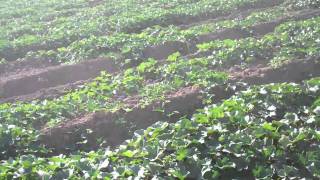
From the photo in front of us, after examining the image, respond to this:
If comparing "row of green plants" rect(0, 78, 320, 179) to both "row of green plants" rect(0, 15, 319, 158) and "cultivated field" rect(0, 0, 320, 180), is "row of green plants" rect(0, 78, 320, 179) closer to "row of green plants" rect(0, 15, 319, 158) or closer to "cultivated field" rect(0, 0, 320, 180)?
"cultivated field" rect(0, 0, 320, 180)

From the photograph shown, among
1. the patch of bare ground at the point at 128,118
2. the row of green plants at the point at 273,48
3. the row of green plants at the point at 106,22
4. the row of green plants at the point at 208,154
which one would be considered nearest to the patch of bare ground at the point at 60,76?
the row of green plants at the point at 273,48

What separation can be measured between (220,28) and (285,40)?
2.72 m

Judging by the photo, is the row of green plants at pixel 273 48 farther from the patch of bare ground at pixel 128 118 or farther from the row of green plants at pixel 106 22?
the row of green plants at pixel 106 22

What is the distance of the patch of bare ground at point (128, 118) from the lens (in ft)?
26.2

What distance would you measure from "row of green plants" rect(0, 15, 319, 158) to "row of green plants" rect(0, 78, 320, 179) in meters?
1.49

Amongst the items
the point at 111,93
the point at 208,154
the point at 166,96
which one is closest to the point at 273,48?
the point at 166,96

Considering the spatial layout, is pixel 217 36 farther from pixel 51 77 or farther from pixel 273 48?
pixel 51 77

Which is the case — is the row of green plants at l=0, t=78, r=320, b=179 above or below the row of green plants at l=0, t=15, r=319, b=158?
above

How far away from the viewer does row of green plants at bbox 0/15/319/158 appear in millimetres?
7703

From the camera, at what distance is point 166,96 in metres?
8.90

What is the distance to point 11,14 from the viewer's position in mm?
20359

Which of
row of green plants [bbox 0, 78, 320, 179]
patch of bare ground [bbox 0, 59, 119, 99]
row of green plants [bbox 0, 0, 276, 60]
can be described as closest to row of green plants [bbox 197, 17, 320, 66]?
patch of bare ground [bbox 0, 59, 119, 99]

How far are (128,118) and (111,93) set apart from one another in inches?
46.2

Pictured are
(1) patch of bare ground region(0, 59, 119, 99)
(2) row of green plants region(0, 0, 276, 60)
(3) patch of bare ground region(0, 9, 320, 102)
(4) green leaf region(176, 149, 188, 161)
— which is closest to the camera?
(4) green leaf region(176, 149, 188, 161)
